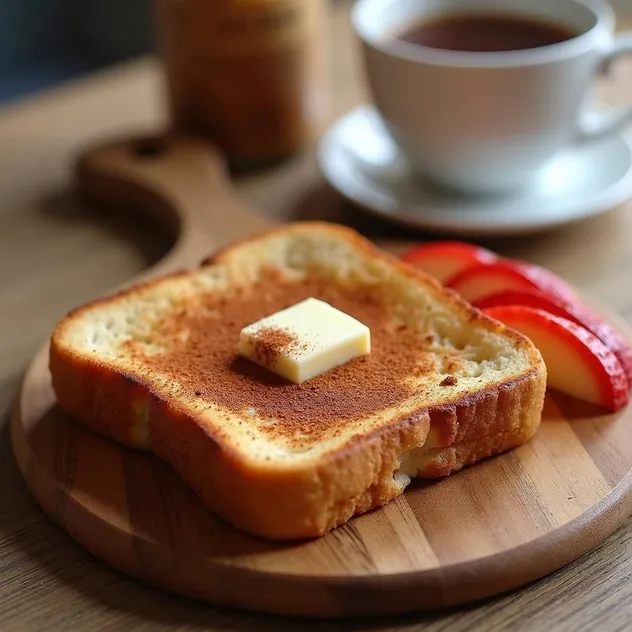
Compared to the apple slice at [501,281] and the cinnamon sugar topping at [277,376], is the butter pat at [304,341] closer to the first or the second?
the cinnamon sugar topping at [277,376]

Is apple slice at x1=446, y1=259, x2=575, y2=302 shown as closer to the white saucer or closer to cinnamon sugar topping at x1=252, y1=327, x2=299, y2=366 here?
the white saucer

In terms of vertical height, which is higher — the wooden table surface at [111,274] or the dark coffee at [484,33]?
the dark coffee at [484,33]

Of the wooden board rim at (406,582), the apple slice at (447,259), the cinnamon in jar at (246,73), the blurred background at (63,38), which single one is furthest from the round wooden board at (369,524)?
the blurred background at (63,38)

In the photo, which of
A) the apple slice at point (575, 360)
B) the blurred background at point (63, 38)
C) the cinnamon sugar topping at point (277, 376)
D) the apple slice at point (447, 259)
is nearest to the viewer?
the cinnamon sugar topping at point (277, 376)

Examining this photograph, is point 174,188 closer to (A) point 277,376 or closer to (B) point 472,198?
(B) point 472,198

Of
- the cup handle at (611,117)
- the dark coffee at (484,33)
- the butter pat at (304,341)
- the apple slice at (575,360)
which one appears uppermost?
the dark coffee at (484,33)

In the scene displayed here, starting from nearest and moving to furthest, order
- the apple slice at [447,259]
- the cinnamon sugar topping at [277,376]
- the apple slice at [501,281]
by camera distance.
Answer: the cinnamon sugar topping at [277,376], the apple slice at [501,281], the apple slice at [447,259]
